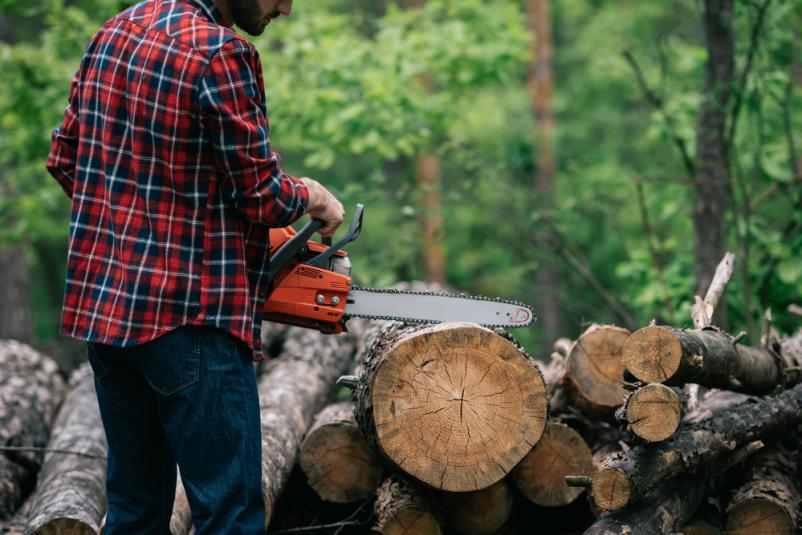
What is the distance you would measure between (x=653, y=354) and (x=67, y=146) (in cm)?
210

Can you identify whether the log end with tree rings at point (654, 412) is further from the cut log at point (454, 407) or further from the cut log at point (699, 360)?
the cut log at point (454, 407)

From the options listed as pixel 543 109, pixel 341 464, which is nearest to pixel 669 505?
pixel 341 464

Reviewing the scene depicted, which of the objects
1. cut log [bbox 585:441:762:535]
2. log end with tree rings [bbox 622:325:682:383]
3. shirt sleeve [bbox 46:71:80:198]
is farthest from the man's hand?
cut log [bbox 585:441:762:535]

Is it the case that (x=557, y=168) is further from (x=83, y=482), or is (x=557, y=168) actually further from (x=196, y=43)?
(x=196, y=43)

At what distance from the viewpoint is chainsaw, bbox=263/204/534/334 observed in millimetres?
2744

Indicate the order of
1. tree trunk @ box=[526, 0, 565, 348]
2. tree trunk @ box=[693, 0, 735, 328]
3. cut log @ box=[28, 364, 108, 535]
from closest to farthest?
cut log @ box=[28, 364, 108, 535] < tree trunk @ box=[693, 0, 735, 328] < tree trunk @ box=[526, 0, 565, 348]

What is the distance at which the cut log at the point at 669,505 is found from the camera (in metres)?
2.85

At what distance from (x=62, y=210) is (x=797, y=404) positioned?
463 inches

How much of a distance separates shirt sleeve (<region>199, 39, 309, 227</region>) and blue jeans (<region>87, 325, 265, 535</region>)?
39cm

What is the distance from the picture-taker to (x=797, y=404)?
3.60 metres

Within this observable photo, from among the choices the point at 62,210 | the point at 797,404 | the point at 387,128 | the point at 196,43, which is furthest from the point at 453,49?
the point at 62,210

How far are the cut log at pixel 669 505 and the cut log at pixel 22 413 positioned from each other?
8.21 feet

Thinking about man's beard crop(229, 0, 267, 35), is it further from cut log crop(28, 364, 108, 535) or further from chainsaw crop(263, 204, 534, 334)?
cut log crop(28, 364, 108, 535)

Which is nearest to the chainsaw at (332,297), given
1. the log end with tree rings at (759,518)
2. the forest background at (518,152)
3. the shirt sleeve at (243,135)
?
the shirt sleeve at (243,135)
